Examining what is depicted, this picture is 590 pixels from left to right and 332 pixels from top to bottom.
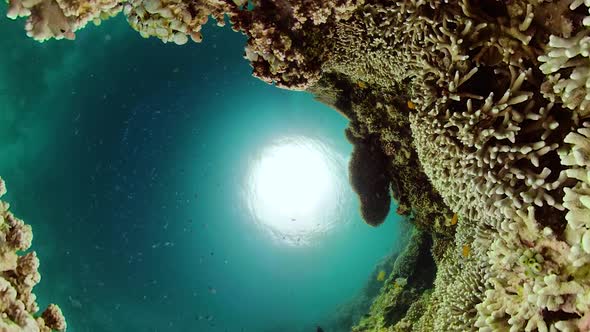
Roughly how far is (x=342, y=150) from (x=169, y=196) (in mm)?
16393

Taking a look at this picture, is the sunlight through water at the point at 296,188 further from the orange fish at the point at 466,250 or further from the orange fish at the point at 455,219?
the orange fish at the point at 466,250

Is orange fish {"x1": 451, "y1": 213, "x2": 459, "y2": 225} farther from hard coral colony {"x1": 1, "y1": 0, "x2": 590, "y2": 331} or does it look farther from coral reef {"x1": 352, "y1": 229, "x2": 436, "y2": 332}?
coral reef {"x1": 352, "y1": 229, "x2": 436, "y2": 332}

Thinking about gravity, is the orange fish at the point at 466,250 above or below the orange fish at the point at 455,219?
below

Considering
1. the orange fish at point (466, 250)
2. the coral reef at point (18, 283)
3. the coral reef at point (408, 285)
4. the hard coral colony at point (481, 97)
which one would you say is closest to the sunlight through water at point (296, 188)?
the coral reef at point (408, 285)

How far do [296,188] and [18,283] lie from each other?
32.5 m

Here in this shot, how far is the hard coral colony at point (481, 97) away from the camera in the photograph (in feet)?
8.30

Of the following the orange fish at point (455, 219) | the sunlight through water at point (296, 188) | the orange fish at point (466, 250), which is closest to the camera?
the orange fish at point (466, 250)

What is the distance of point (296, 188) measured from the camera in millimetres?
35562

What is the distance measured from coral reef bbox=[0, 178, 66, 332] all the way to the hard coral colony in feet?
0.16

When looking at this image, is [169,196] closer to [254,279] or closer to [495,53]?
[254,279]

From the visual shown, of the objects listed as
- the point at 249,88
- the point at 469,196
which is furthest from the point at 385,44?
the point at 249,88

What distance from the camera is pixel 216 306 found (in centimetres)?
3275

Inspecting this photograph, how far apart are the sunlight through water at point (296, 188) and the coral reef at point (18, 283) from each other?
25728mm

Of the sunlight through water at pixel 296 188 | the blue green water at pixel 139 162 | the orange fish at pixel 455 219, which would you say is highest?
the sunlight through water at pixel 296 188
